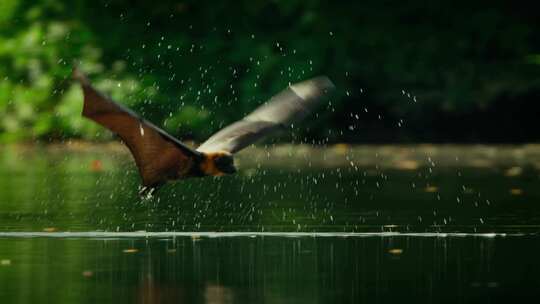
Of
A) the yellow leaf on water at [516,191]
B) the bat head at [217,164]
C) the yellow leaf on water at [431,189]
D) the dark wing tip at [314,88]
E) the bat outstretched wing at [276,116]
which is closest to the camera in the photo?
the bat head at [217,164]

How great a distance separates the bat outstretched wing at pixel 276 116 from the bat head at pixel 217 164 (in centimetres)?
32

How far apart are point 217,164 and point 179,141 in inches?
14.3

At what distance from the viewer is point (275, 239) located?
31.7ft

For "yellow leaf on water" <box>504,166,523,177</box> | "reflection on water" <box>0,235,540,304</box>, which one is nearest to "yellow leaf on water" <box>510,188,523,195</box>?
"yellow leaf on water" <box>504,166,523,177</box>

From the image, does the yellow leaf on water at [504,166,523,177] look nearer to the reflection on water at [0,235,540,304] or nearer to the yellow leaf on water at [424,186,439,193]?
the yellow leaf on water at [424,186,439,193]

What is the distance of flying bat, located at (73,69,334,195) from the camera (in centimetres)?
854

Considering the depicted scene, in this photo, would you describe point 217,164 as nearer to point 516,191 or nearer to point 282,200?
point 282,200

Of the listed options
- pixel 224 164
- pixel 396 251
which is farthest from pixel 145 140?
pixel 396 251

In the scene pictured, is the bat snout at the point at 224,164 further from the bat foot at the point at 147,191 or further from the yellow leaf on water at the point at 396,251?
the yellow leaf on water at the point at 396,251

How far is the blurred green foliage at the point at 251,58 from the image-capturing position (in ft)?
74.9

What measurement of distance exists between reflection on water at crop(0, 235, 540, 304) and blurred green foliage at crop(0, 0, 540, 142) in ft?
43.1

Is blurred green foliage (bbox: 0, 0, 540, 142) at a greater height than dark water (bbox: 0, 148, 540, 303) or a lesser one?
greater

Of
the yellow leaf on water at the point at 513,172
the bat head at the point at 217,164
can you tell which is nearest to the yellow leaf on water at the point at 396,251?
the bat head at the point at 217,164

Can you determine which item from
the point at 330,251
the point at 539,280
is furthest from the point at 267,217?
the point at 539,280
